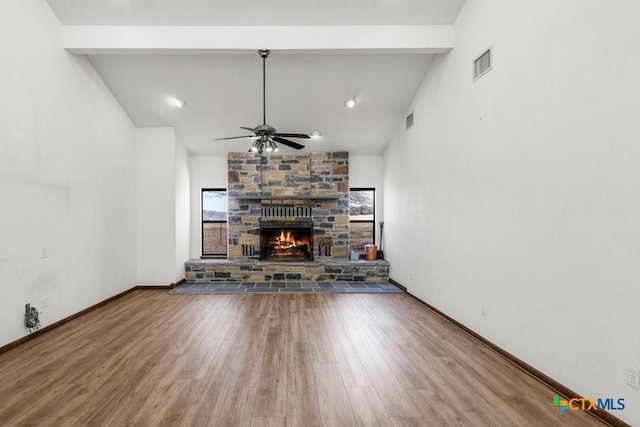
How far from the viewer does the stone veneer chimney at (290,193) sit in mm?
6871

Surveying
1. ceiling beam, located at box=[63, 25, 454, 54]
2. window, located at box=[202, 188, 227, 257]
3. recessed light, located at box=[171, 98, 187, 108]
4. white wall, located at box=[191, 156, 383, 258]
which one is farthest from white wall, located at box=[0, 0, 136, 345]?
window, located at box=[202, 188, 227, 257]

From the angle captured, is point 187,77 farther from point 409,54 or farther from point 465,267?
point 465,267

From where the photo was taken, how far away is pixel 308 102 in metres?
5.33

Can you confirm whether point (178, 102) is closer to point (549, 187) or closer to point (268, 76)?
point (268, 76)

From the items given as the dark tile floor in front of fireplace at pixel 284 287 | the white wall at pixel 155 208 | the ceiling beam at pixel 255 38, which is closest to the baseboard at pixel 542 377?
the dark tile floor in front of fireplace at pixel 284 287

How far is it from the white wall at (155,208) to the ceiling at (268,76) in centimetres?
46

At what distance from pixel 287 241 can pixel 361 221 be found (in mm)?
1760

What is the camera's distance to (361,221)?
7273 millimetres

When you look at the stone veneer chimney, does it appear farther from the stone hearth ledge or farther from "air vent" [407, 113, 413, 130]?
"air vent" [407, 113, 413, 130]

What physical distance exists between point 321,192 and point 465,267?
12.8ft

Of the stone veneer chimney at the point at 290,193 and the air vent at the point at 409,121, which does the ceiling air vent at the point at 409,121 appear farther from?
the stone veneer chimney at the point at 290,193

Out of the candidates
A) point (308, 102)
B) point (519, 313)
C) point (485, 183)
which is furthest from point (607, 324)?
point (308, 102)

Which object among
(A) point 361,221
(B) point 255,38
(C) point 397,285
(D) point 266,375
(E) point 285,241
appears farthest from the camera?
(A) point 361,221

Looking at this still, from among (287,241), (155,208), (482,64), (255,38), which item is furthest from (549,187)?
(155,208)
